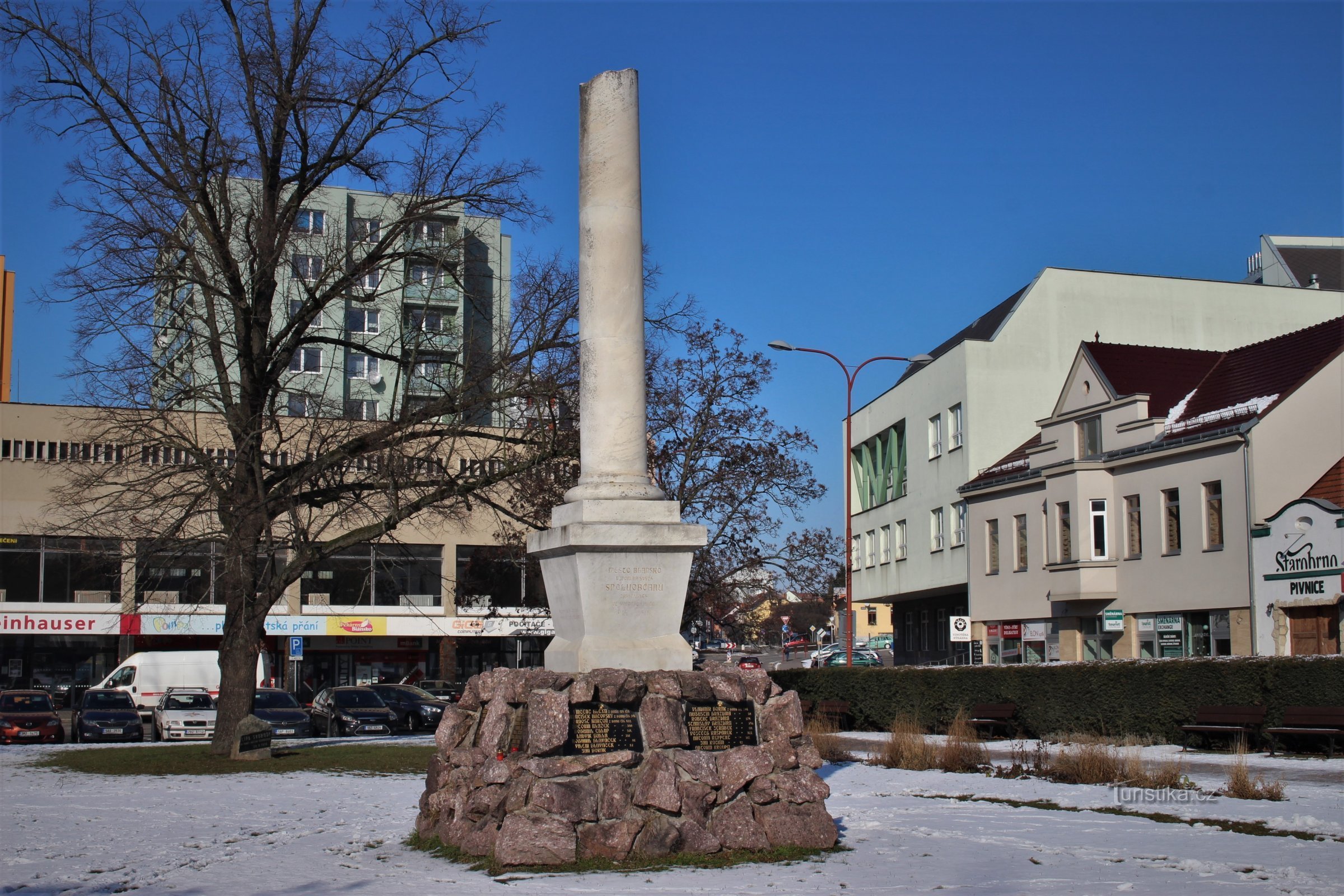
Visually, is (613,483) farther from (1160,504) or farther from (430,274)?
(1160,504)

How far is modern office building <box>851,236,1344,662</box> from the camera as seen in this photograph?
4741cm

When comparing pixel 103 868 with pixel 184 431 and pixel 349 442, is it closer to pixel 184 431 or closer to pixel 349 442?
pixel 349 442

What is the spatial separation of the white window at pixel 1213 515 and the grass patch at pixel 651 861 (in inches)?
994

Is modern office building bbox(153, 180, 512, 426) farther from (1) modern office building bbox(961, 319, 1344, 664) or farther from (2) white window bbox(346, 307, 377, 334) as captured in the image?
(1) modern office building bbox(961, 319, 1344, 664)

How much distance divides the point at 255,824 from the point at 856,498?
51.3 metres

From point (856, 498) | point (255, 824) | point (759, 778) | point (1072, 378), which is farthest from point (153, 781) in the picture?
point (856, 498)

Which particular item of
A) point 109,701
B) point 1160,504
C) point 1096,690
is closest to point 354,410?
point 1096,690

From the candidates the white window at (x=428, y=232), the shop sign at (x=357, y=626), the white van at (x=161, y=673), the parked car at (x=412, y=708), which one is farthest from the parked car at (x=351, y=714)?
the shop sign at (x=357, y=626)

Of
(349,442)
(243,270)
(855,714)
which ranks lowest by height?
(855,714)

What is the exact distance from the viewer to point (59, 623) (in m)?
51.7

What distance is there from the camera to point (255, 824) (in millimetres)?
13078

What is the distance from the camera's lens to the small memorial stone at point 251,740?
827 inches

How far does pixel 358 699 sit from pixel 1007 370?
1024 inches

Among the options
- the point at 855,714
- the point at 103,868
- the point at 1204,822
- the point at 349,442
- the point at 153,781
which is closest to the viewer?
the point at 103,868
